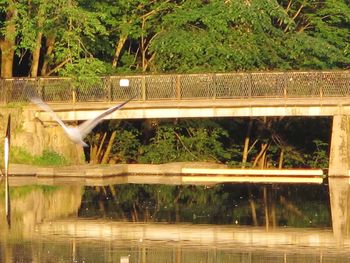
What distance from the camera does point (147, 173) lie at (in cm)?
4638

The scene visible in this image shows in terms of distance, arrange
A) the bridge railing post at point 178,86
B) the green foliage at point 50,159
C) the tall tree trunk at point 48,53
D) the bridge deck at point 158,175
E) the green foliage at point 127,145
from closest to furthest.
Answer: the bridge deck at point 158,175
the bridge railing post at point 178,86
the green foliage at point 50,159
the tall tree trunk at point 48,53
the green foliage at point 127,145

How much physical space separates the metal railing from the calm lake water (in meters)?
3.86

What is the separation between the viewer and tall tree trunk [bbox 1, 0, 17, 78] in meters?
46.5

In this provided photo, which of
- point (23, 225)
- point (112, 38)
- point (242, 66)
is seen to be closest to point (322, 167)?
point (242, 66)

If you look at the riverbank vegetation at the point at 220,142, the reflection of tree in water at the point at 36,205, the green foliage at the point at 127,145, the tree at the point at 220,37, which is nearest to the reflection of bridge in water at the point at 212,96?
the tree at the point at 220,37

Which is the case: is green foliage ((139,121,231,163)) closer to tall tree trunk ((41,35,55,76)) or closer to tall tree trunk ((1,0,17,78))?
tall tree trunk ((41,35,55,76))

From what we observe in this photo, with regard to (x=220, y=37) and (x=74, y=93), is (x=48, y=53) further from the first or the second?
(x=220, y=37)

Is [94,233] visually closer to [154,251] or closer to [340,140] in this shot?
[154,251]

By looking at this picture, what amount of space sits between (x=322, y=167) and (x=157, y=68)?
22.4ft

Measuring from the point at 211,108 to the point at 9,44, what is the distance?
8.17m

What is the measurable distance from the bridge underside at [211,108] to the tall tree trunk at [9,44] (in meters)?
2.80

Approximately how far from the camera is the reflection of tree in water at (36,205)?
109 ft

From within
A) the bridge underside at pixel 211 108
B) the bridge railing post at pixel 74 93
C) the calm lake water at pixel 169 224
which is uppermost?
the bridge railing post at pixel 74 93

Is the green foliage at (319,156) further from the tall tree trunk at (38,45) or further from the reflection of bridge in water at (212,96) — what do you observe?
the tall tree trunk at (38,45)
